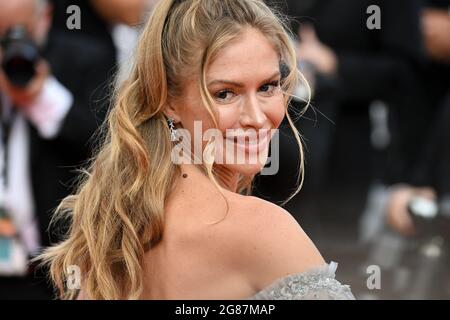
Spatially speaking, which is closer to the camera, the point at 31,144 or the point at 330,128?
the point at 31,144

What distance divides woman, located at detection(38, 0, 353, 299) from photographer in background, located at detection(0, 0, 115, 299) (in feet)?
3.91

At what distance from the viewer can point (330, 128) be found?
3928mm

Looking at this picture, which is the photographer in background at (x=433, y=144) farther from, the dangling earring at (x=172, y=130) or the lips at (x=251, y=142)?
the dangling earring at (x=172, y=130)

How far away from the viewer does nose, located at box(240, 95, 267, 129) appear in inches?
82.9

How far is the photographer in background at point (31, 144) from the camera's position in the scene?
→ 11.2ft

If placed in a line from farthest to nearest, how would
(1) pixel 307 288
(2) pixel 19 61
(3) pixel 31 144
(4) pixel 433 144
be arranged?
(4) pixel 433 144 → (3) pixel 31 144 → (2) pixel 19 61 → (1) pixel 307 288

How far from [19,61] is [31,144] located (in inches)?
12.0

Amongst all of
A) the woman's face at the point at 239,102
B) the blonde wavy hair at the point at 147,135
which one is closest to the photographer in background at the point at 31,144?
the blonde wavy hair at the point at 147,135

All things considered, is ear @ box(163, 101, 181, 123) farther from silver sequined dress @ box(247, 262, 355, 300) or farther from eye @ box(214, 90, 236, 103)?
silver sequined dress @ box(247, 262, 355, 300)


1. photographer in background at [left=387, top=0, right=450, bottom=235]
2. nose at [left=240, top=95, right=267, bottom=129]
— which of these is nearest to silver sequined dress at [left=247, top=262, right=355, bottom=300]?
nose at [left=240, top=95, right=267, bottom=129]

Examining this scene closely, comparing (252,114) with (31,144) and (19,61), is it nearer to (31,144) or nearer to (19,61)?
(19,61)

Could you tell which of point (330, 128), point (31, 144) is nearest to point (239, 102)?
point (31, 144)

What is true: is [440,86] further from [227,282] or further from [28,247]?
[227,282]

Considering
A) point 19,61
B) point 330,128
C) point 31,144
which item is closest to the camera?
point 19,61
